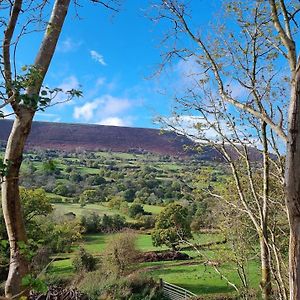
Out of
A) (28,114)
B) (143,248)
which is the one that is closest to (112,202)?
(143,248)

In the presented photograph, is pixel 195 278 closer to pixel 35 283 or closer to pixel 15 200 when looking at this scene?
pixel 15 200

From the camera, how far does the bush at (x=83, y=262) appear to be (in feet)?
54.4

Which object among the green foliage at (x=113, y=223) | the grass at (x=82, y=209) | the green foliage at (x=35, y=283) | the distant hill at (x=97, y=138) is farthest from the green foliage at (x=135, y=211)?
the green foliage at (x=35, y=283)

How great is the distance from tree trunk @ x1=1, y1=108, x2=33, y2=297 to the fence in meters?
13.4

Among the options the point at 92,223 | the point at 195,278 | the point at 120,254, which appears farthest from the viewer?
the point at 92,223

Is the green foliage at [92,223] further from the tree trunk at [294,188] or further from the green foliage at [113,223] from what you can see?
the tree trunk at [294,188]

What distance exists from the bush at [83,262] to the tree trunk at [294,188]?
597 inches

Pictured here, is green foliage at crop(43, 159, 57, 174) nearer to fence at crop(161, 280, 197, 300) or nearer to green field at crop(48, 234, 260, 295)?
fence at crop(161, 280, 197, 300)

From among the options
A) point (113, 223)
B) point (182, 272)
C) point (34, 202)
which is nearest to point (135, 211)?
point (113, 223)

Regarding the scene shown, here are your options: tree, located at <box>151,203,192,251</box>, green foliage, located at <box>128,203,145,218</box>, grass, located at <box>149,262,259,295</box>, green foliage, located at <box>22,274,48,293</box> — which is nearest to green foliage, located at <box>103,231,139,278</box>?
grass, located at <box>149,262,259,295</box>

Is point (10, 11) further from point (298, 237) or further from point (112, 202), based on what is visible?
point (112, 202)

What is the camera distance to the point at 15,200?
7.80ft

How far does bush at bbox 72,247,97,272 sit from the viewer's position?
1659cm

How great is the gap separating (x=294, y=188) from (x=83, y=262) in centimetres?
1570
